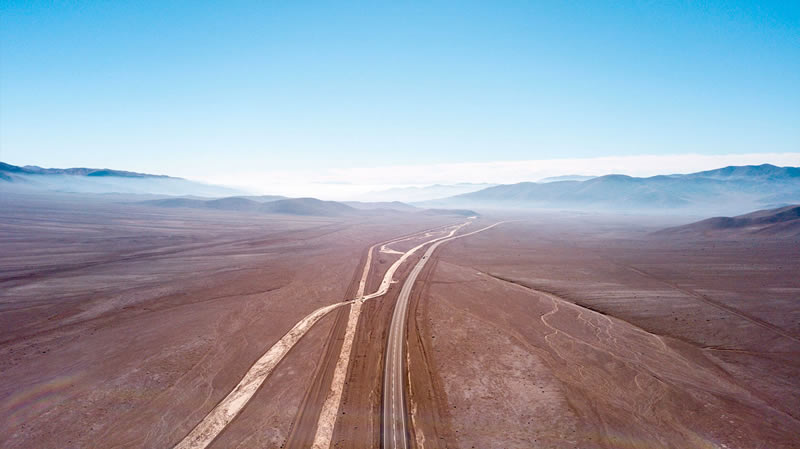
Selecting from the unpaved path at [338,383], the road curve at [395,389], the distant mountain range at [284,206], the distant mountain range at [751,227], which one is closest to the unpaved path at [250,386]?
the unpaved path at [338,383]

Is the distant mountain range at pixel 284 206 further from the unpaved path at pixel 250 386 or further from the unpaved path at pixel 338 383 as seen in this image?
the unpaved path at pixel 250 386

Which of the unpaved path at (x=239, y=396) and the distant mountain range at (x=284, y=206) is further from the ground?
the distant mountain range at (x=284, y=206)

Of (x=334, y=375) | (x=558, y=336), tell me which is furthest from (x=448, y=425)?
(x=558, y=336)

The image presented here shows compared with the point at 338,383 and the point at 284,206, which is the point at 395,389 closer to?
the point at 338,383

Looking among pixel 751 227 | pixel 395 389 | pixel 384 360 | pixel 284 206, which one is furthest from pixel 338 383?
pixel 284 206

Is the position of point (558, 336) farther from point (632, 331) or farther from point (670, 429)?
point (670, 429)

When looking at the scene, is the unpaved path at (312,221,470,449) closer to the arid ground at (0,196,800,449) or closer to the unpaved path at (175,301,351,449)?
the arid ground at (0,196,800,449)

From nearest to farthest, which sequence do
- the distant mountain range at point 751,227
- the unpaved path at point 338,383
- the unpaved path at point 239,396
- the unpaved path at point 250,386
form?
the unpaved path at point 239,396, the unpaved path at point 250,386, the unpaved path at point 338,383, the distant mountain range at point 751,227
